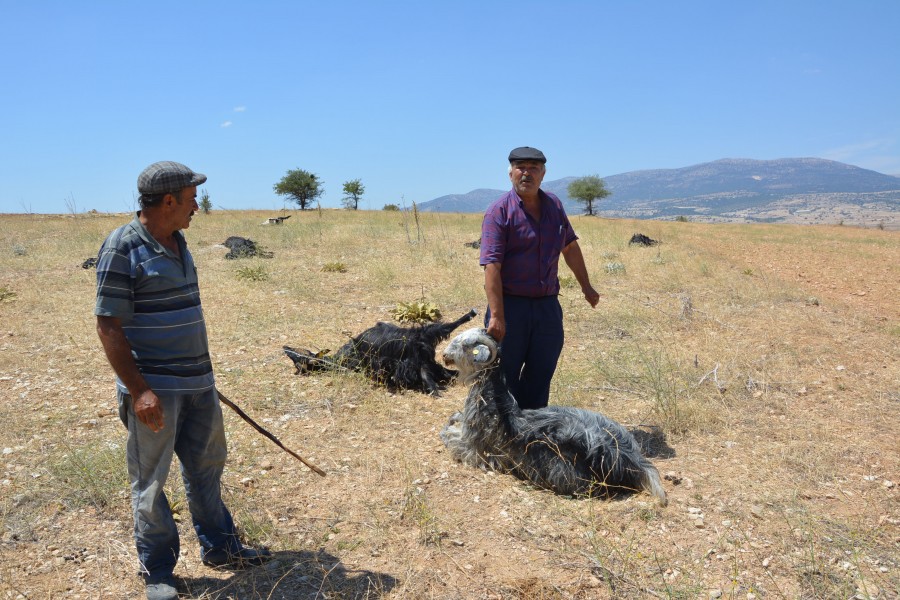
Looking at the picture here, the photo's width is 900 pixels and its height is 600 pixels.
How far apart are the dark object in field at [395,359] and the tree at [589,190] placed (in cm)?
4787

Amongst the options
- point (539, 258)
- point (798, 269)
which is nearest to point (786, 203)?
point (798, 269)

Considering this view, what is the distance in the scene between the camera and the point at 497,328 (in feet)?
13.0

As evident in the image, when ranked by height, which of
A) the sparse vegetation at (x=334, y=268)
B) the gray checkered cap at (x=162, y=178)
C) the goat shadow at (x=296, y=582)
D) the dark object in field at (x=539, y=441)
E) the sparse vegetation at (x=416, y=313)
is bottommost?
the goat shadow at (x=296, y=582)

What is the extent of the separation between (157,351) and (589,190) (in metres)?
51.8

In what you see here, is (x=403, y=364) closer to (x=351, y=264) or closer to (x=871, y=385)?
(x=871, y=385)

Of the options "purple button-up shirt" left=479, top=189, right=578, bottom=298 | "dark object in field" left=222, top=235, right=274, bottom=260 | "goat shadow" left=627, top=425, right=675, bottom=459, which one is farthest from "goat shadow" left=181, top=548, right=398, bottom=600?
"dark object in field" left=222, top=235, right=274, bottom=260

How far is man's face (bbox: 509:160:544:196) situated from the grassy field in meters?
1.87

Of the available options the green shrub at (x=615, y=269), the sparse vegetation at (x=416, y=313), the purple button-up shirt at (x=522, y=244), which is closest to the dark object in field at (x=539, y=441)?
the purple button-up shirt at (x=522, y=244)

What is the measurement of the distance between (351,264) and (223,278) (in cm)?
250

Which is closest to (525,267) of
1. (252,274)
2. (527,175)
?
(527,175)

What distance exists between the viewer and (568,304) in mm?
9141

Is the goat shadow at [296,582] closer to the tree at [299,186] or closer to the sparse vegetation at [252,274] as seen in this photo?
the sparse vegetation at [252,274]

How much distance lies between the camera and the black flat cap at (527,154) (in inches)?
152

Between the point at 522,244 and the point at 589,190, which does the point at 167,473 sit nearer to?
the point at 522,244
